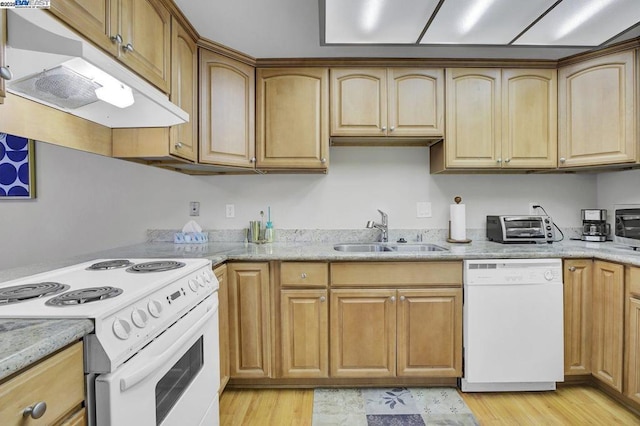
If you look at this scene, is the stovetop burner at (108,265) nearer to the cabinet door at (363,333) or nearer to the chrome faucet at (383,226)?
the cabinet door at (363,333)

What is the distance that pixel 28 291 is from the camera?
1035mm

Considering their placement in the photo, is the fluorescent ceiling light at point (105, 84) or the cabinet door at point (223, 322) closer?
the fluorescent ceiling light at point (105, 84)

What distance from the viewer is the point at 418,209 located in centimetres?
260

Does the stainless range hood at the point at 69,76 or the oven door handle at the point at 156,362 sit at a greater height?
the stainless range hood at the point at 69,76

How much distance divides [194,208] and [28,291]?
1.60 meters

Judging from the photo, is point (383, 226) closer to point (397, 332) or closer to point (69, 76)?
point (397, 332)

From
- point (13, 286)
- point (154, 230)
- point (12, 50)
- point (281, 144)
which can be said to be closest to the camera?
point (12, 50)

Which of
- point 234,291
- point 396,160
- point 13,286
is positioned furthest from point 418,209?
point 13,286

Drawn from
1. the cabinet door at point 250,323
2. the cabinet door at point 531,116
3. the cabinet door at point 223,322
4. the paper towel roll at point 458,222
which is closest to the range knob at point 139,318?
the cabinet door at point 223,322

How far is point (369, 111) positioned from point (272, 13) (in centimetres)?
89

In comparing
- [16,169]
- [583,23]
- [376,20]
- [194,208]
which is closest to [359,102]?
[376,20]

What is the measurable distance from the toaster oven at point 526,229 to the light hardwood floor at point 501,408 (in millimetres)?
990

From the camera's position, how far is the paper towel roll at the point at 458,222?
2.43m

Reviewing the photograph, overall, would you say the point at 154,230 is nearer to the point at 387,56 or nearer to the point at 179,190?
the point at 179,190
